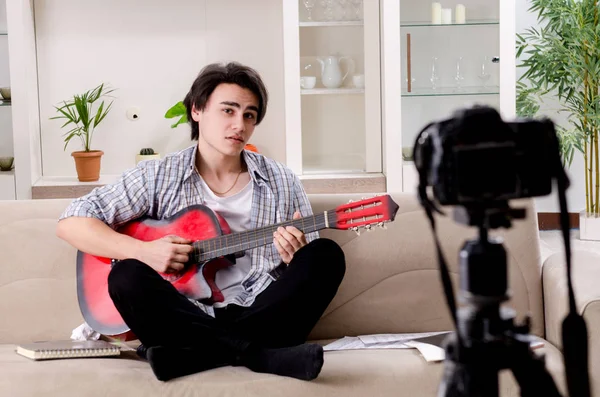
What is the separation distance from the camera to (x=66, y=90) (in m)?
4.85

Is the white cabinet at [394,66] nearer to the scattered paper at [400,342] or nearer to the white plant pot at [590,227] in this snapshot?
the white plant pot at [590,227]

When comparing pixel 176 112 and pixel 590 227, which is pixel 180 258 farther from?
Answer: pixel 590 227

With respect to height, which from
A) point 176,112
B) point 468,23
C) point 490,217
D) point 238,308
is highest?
point 468,23

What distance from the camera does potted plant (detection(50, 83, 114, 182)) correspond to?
4.54m

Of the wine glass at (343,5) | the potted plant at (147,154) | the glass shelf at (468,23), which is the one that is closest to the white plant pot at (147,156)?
the potted plant at (147,154)

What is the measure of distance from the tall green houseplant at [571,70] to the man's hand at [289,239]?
3049 millimetres

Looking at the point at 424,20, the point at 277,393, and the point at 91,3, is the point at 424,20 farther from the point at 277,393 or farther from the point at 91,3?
the point at 277,393

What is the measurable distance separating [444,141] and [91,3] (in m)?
4.49

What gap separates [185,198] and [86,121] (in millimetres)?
2461

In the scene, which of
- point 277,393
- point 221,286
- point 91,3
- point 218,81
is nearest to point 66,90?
point 91,3

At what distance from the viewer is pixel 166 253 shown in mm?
2107

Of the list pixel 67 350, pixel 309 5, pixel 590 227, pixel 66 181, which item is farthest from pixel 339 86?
pixel 67 350

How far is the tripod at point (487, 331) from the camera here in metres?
0.66

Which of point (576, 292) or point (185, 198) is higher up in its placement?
point (185, 198)
